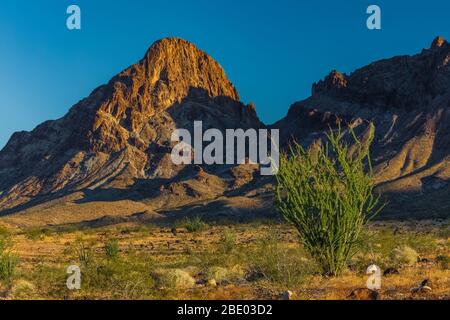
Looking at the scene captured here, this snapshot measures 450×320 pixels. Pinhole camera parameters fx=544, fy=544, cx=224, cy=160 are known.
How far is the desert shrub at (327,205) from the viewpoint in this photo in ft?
→ 54.2

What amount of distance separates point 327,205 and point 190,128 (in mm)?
128464

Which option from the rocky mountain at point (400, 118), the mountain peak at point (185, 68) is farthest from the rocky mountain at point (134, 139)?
the rocky mountain at point (400, 118)

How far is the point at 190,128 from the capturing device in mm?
143875

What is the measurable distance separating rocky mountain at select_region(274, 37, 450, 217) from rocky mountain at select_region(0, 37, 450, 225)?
286mm

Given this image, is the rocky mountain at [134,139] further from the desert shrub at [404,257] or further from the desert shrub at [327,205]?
the desert shrub at [327,205]

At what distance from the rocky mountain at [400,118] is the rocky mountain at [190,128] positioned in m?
0.29

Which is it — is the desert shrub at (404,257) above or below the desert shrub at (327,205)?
below

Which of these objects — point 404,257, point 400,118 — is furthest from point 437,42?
point 404,257

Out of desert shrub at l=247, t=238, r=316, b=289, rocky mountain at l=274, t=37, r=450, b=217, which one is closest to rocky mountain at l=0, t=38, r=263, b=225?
rocky mountain at l=274, t=37, r=450, b=217

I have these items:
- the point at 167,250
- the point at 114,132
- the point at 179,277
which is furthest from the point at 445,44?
the point at 179,277

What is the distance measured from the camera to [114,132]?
456 ft

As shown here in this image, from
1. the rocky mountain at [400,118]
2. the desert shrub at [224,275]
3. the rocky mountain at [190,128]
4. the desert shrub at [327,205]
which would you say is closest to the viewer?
the desert shrub at [327,205]
